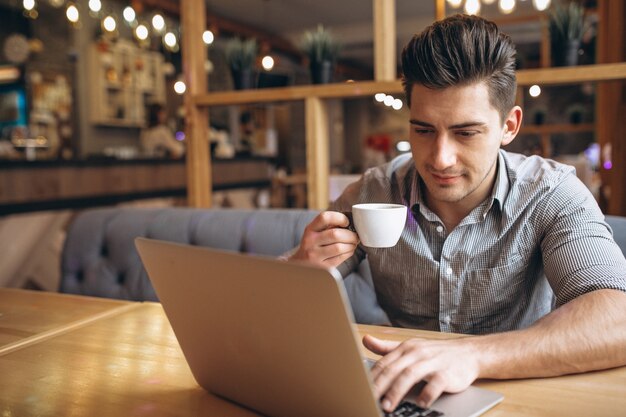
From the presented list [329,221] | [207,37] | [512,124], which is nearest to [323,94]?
[512,124]

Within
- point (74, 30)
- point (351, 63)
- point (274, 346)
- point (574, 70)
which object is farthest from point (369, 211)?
point (351, 63)

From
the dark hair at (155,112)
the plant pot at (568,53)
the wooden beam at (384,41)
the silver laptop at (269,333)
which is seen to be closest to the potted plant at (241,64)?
the wooden beam at (384,41)

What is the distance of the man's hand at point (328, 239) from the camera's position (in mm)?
1135

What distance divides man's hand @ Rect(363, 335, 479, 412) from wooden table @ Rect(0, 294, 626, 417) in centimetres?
6

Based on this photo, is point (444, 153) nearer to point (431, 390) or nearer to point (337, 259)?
point (337, 259)

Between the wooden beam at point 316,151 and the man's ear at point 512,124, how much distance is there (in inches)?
39.2

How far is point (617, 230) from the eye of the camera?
5.18ft

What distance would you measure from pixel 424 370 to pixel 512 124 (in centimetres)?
80

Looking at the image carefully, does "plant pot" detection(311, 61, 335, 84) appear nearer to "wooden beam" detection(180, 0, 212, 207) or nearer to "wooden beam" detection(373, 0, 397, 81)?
"wooden beam" detection(373, 0, 397, 81)

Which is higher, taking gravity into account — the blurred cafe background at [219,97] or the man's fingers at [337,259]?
the blurred cafe background at [219,97]

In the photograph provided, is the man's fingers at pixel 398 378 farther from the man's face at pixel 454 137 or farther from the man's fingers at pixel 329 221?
the man's face at pixel 454 137

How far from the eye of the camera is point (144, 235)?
6.91 feet

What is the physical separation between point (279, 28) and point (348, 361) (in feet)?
33.3

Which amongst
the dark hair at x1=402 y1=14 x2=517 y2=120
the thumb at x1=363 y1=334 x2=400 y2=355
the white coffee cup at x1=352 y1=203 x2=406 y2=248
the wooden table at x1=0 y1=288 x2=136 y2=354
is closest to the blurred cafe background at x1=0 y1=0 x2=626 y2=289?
the dark hair at x1=402 y1=14 x2=517 y2=120
